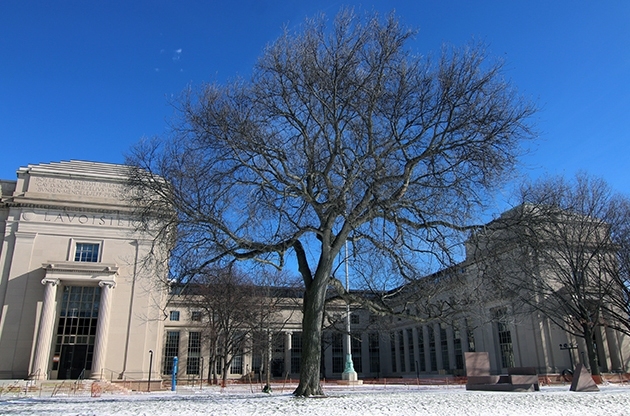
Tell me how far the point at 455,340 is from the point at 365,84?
54.5 metres

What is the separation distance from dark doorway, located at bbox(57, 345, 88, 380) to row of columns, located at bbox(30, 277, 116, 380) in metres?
1.14

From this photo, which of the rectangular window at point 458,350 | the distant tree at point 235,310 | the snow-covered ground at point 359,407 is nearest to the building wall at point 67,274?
the distant tree at point 235,310

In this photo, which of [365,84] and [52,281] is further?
[52,281]

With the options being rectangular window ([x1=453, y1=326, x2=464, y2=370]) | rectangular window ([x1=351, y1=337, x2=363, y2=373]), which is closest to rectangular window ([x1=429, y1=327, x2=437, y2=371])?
rectangular window ([x1=453, y1=326, x2=464, y2=370])

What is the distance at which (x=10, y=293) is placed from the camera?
→ 42000 millimetres

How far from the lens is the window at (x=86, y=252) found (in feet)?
145

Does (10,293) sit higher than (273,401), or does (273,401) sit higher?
(10,293)

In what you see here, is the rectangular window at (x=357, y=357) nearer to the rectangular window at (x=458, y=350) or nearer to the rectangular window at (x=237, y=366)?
the rectangular window at (x=237, y=366)

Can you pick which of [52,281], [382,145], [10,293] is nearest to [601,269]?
[382,145]

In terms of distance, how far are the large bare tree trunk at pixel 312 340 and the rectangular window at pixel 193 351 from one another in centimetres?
5779

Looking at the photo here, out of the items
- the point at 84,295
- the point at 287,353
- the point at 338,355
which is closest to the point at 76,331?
the point at 84,295

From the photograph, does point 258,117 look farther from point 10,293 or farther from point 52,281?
point 10,293

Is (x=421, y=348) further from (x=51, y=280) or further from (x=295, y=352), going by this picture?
(x=51, y=280)

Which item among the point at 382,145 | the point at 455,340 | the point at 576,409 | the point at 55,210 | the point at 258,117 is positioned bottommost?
the point at 576,409
